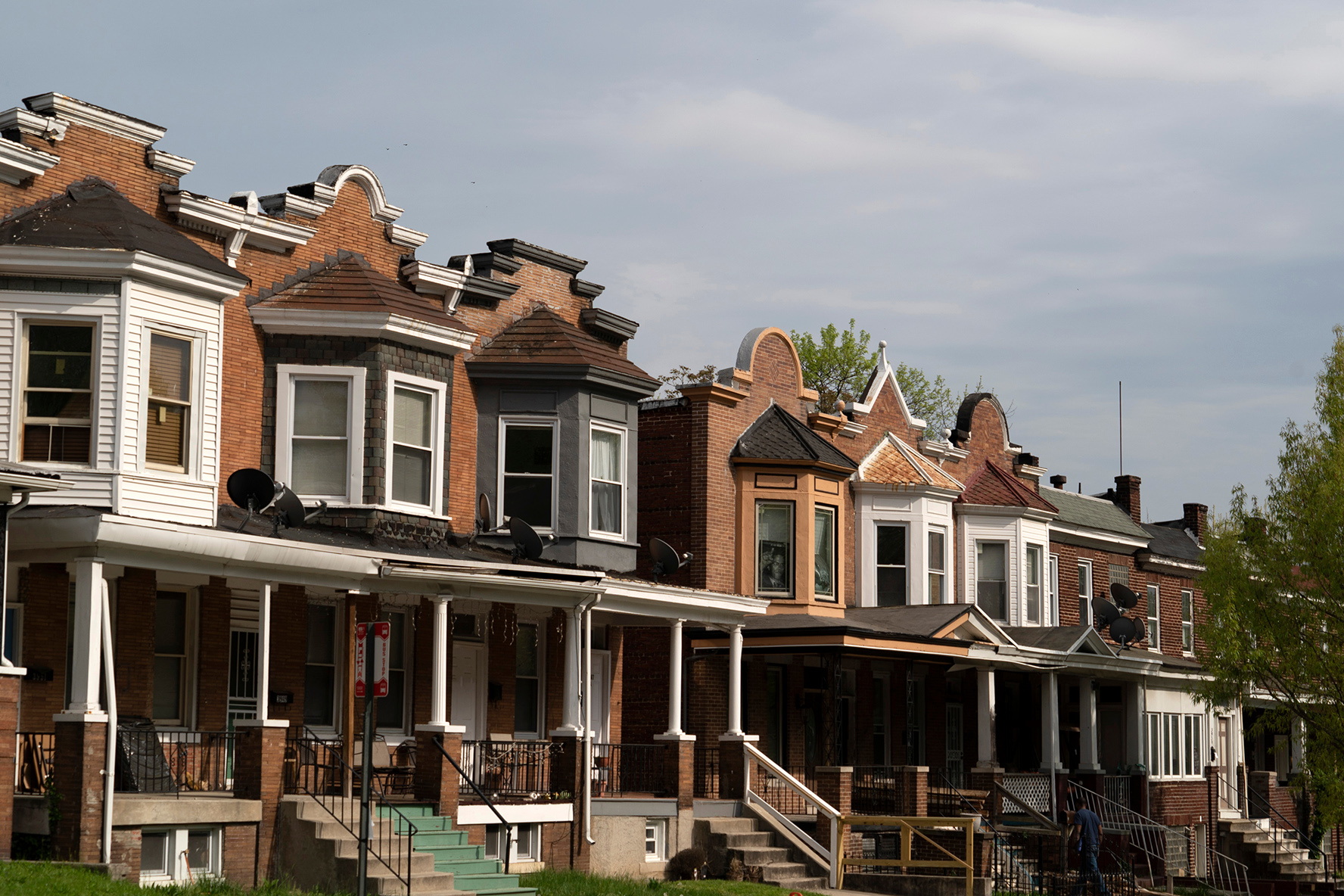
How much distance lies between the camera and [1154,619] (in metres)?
44.7

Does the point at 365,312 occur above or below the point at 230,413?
above

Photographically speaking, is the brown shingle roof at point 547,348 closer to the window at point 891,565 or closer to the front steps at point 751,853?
the front steps at point 751,853

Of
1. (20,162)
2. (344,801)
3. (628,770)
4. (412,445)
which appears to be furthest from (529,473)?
(20,162)

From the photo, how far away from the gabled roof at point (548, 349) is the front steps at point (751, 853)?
719cm

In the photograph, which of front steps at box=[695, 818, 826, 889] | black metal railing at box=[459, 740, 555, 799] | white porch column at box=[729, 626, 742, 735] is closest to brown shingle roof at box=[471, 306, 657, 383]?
white porch column at box=[729, 626, 742, 735]

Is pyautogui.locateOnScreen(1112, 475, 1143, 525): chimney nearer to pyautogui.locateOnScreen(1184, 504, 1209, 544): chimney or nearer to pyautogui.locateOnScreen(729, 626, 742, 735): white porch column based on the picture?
pyautogui.locateOnScreen(1184, 504, 1209, 544): chimney

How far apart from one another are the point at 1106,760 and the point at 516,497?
66.9 feet

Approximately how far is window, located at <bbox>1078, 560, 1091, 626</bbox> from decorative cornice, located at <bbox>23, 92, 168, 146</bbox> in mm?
26990

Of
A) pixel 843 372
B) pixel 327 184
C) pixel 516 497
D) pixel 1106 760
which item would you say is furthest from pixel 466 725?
pixel 843 372

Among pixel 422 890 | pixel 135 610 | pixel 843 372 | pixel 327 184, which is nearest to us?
pixel 422 890

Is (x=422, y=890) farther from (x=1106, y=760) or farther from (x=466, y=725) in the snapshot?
(x=1106, y=760)

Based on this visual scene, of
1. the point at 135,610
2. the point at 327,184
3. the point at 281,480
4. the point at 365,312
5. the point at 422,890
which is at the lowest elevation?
the point at 422,890

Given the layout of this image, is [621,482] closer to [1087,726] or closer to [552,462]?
[552,462]

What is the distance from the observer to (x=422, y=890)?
18.6 meters
